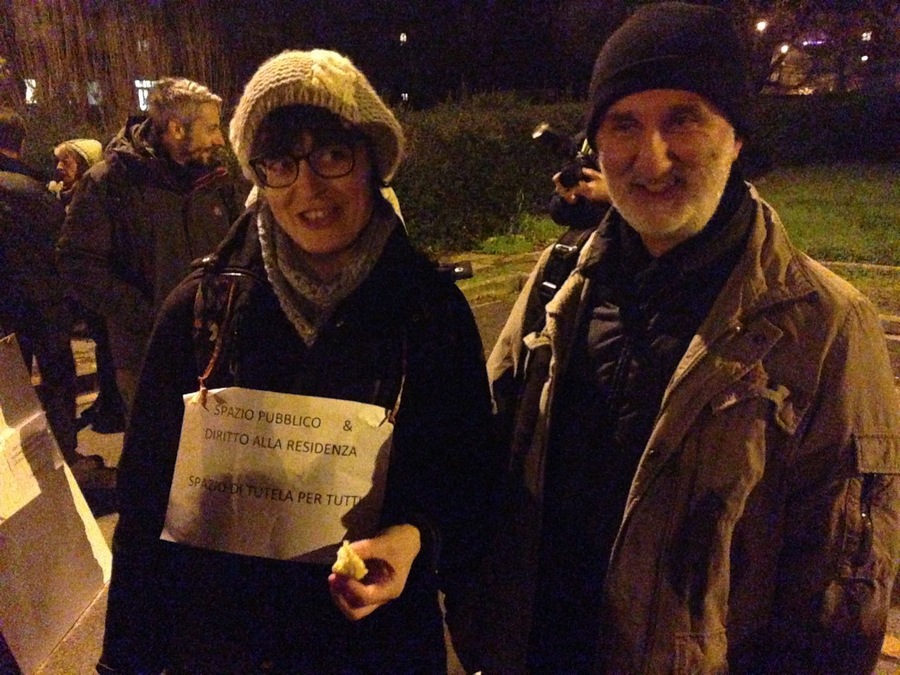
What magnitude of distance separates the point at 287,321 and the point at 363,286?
0.58ft

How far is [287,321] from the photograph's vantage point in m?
1.54

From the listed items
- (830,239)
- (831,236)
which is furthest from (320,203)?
(831,236)

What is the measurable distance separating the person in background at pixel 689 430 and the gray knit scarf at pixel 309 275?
454mm

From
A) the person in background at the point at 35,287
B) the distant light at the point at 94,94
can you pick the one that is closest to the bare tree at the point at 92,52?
the distant light at the point at 94,94

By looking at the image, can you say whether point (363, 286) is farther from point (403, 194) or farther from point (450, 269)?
point (403, 194)

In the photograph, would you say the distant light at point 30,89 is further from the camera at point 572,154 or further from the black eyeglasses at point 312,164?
the black eyeglasses at point 312,164

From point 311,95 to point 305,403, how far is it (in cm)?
62

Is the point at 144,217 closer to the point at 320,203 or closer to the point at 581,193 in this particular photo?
the point at 581,193

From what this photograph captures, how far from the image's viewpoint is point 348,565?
126 centimetres

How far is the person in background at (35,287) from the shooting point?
170 inches

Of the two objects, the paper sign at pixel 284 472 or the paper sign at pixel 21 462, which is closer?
the paper sign at pixel 284 472

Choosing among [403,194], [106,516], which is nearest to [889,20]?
[403,194]

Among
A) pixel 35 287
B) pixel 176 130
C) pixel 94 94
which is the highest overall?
pixel 94 94

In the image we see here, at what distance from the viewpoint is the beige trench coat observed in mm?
1329
